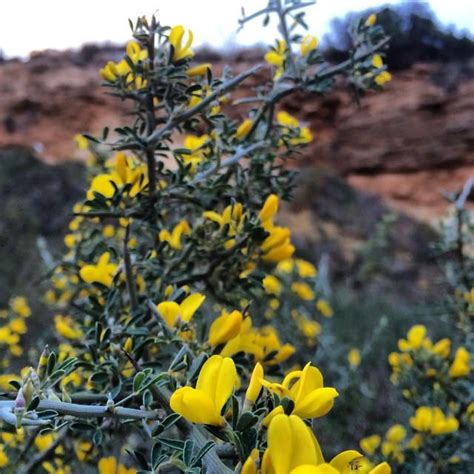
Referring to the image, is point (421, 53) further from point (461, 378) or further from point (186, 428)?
point (186, 428)

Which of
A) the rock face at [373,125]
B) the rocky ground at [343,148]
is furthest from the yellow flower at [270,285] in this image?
the rock face at [373,125]

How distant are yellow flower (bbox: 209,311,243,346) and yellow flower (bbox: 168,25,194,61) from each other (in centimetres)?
44

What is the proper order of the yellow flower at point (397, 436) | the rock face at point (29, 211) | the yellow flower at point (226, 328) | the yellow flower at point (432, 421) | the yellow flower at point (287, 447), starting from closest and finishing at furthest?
the yellow flower at point (287, 447) < the yellow flower at point (226, 328) < the yellow flower at point (432, 421) < the yellow flower at point (397, 436) < the rock face at point (29, 211)

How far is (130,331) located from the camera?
712mm

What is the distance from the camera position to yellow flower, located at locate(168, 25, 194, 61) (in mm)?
873

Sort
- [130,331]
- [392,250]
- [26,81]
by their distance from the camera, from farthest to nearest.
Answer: [26,81]
[392,250]
[130,331]

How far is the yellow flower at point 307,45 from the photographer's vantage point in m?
1.08

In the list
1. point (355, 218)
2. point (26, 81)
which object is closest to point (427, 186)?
point (355, 218)

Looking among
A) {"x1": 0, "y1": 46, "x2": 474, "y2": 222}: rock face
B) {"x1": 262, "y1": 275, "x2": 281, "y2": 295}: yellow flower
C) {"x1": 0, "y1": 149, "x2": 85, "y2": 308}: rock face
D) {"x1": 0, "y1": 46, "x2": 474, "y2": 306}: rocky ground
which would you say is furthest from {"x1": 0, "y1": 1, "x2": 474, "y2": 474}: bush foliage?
{"x1": 0, "y1": 46, "x2": 474, "y2": 222}: rock face

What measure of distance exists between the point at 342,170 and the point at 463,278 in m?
9.94

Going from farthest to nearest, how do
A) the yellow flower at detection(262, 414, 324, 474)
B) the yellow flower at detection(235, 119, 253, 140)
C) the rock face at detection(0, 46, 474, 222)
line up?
the rock face at detection(0, 46, 474, 222)
the yellow flower at detection(235, 119, 253, 140)
the yellow flower at detection(262, 414, 324, 474)

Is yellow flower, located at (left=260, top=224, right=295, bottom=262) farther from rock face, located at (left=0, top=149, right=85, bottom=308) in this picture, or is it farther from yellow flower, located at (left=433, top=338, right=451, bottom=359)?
rock face, located at (left=0, top=149, right=85, bottom=308)

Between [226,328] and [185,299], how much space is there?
0.09 m

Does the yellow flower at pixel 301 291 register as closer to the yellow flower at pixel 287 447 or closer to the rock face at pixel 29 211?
the yellow flower at pixel 287 447
